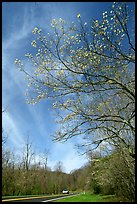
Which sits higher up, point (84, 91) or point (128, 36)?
point (128, 36)

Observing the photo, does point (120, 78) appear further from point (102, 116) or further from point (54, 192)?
A: point (54, 192)

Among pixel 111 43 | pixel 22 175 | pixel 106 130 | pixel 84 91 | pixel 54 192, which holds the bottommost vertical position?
pixel 54 192

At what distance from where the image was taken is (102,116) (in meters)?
7.77

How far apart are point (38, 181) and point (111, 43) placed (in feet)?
129

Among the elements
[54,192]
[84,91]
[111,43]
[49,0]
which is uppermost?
[111,43]

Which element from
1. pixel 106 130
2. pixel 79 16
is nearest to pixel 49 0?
pixel 79 16

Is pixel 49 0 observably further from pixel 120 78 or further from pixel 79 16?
pixel 120 78

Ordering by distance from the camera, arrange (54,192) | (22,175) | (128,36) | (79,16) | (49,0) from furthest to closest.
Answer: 1. (54,192)
2. (22,175)
3. (128,36)
4. (79,16)
5. (49,0)

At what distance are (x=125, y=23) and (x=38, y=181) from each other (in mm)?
39632

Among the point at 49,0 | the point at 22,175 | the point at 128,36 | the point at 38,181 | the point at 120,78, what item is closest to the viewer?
the point at 49,0

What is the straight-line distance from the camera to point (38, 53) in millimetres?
6781

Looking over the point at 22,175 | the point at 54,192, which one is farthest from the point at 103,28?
the point at 54,192

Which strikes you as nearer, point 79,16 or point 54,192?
point 79,16

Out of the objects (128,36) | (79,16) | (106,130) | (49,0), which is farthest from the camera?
(106,130)
